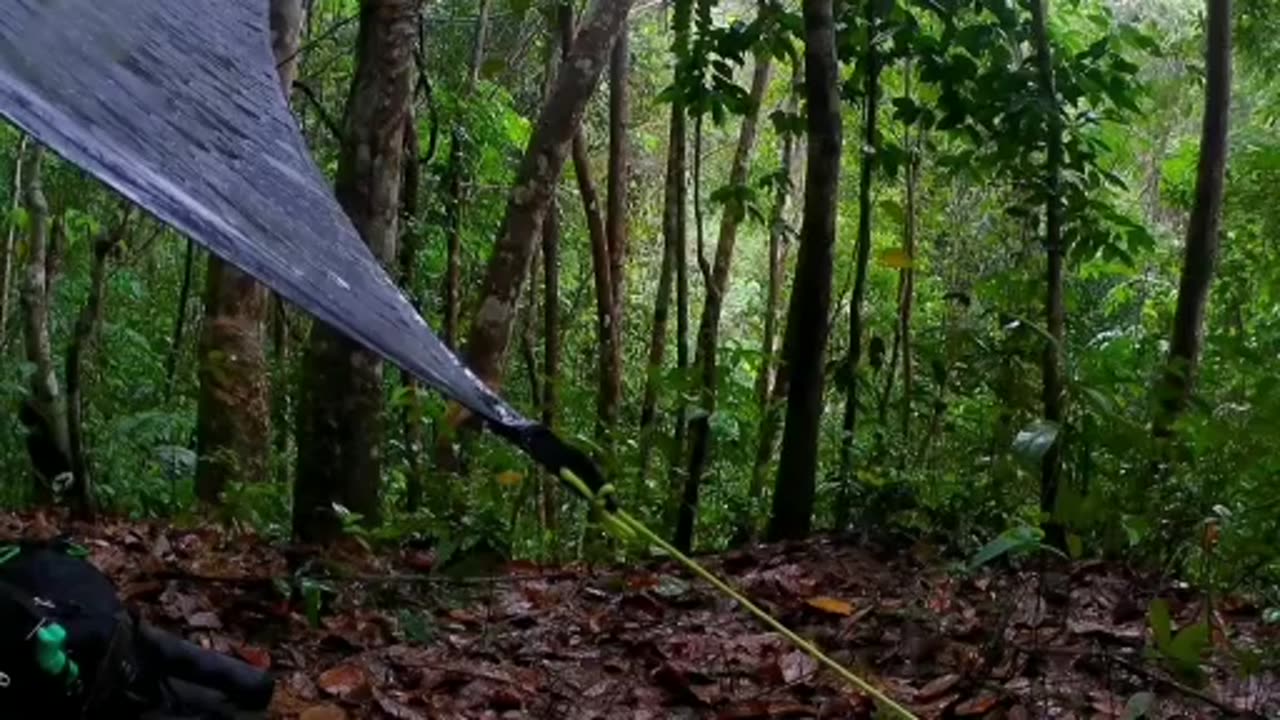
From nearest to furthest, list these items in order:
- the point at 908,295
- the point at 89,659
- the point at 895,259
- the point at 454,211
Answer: the point at 89,659 < the point at 895,259 < the point at 908,295 < the point at 454,211

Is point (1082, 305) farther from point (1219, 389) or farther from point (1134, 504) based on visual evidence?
point (1134, 504)

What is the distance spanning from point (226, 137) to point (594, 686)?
123 centimetres

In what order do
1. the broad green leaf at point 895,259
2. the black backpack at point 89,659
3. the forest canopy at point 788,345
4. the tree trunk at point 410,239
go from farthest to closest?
the tree trunk at point 410,239, the broad green leaf at point 895,259, the forest canopy at point 788,345, the black backpack at point 89,659

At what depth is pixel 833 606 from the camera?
2.79 m

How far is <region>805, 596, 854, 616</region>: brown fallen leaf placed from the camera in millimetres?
2781

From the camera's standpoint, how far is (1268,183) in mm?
6188

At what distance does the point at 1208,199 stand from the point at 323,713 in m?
2.56

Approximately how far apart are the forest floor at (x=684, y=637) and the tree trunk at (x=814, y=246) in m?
0.35

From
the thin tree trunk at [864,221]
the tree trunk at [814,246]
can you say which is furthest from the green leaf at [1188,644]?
the thin tree trunk at [864,221]

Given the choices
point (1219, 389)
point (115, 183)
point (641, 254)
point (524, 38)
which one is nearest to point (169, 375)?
point (524, 38)

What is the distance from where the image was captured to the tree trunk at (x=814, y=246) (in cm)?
341

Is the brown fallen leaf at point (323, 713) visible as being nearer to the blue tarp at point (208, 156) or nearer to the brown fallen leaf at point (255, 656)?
the brown fallen leaf at point (255, 656)

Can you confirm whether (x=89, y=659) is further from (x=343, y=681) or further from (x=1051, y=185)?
(x=1051, y=185)

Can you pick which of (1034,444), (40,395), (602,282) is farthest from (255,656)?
(602,282)
